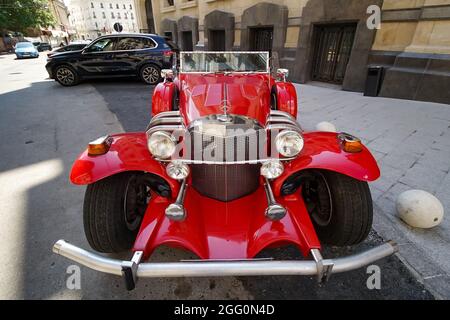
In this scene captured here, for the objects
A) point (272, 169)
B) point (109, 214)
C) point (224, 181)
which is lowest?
point (109, 214)

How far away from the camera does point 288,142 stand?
72.4 inches

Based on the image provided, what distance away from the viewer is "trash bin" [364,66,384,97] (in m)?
6.69

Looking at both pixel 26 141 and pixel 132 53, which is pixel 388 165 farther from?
pixel 132 53

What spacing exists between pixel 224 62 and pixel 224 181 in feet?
4.94

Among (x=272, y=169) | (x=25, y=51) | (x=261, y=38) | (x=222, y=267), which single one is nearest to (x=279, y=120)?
(x=272, y=169)

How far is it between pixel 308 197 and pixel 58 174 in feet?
11.0

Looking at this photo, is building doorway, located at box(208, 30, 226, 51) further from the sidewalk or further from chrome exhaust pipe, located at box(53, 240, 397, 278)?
chrome exhaust pipe, located at box(53, 240, 397, 278)

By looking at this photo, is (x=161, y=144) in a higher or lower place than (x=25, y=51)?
higher

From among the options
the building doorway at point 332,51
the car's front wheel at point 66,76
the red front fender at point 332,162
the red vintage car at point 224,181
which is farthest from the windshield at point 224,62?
the car's front wheel at point 66,76

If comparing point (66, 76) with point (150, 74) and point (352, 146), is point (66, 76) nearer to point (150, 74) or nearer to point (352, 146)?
point (150, 74)

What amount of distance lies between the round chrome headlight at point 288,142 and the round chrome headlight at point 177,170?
71 centimetres

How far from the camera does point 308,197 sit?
2.42 metres

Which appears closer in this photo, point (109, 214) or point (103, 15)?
point (109, 214)
